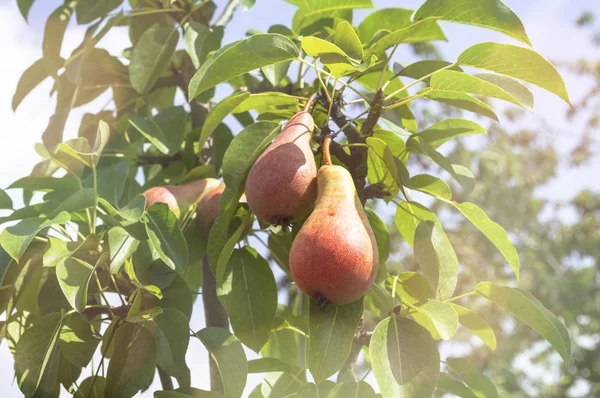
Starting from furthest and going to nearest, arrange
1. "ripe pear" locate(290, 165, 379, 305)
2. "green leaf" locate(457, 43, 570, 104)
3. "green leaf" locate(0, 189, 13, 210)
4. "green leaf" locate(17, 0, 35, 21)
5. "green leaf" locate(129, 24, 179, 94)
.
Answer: "green leaf" locate(17, 0, 35, 21)
"green leaf" locate(129, 24, 179, 94)
"green leaf" locate(0, 189, 13, 210)
"green leaf" locate(457, 43, 570, 104)
"ripe pear" locate(290, 165, 379, 305)

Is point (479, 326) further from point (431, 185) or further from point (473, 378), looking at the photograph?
point (431, 185)

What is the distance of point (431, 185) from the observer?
978 mm

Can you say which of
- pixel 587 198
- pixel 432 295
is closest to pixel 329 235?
pixel 432 295

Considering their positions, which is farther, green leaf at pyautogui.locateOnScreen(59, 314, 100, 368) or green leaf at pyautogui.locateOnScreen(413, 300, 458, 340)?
green leaf at pyautogui.locateOnScreen(59, 314, 100, 368)

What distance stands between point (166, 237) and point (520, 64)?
469 millimetres

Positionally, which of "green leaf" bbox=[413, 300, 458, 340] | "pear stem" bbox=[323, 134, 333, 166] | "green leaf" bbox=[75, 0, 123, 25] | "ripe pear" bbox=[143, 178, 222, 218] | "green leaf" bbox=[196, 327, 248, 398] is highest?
"green leaf" bbox=[75, 0, 123, 25]

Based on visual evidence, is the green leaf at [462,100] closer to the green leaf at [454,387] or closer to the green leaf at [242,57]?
the green leaf at [242,57]

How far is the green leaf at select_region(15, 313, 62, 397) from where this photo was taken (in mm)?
884

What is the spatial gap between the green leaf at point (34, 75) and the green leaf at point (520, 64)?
76cm

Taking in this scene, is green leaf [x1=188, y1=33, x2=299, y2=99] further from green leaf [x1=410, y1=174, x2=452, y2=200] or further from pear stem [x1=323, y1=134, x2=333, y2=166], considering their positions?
green leaf [x1=410, y1=174, x2=452, y2=200]

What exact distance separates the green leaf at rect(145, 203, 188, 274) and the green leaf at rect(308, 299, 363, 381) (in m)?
0.17

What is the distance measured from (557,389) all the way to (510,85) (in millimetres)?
7716

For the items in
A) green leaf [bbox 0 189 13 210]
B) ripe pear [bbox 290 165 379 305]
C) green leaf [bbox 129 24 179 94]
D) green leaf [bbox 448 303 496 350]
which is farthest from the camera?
green leaf [bbox 129 24 179 94]

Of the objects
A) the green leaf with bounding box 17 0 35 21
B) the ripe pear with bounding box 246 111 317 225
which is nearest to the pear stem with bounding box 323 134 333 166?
the ripe pear with bounding box 246 111 317 225
